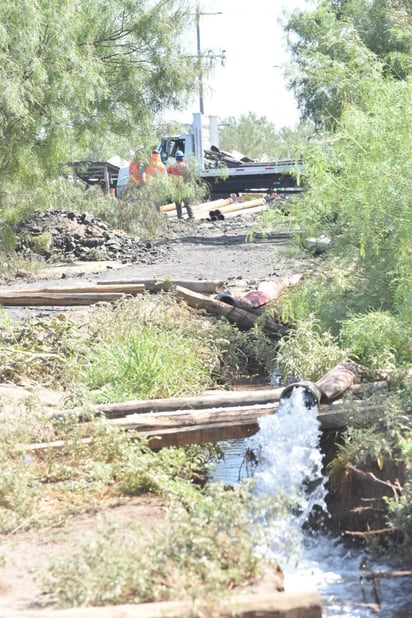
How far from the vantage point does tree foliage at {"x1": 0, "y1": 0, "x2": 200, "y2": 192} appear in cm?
1295

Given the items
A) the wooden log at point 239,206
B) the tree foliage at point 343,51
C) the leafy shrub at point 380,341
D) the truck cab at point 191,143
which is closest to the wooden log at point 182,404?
the leafy shrub at point 380,341

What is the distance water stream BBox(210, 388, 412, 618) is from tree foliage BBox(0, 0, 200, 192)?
700 cm

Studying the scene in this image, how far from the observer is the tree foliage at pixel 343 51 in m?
11.8

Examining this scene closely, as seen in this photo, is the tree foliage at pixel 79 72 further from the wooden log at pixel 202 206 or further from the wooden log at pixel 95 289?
the wooden log at pixel 202 206

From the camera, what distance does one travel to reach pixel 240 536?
482cm

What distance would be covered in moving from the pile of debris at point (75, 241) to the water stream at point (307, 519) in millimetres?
14560

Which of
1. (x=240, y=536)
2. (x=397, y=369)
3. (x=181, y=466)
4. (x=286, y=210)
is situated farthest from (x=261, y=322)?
(x=240, y=536)

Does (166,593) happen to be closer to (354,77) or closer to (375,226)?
(375,226)

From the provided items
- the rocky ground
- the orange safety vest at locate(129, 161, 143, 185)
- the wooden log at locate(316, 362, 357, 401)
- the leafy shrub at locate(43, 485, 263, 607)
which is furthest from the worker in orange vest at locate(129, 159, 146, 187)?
the leafy shrub at locate(43, 485, 263, 607)

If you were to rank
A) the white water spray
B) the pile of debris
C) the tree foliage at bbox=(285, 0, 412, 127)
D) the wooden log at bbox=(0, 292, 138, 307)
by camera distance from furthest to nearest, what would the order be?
the pile of debris → the wooden log at bbox=(0, 292, 138, 307) → the tree foliage at bbox=(285, 0, 412, 127) → the white water spray

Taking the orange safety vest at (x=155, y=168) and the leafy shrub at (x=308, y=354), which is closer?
the leafy shrub at (x=308, y=354)

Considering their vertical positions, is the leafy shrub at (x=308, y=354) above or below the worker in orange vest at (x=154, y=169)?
above

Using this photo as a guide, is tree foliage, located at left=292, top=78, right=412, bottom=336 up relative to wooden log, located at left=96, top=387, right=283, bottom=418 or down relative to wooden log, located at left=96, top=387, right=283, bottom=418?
up

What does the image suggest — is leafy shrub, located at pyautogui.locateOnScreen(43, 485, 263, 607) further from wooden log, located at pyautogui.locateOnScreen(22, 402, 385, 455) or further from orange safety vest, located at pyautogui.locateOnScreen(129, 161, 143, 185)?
orange safety vest, located at pyautogui.locateOnScreen(129, 161, 143, 185)
